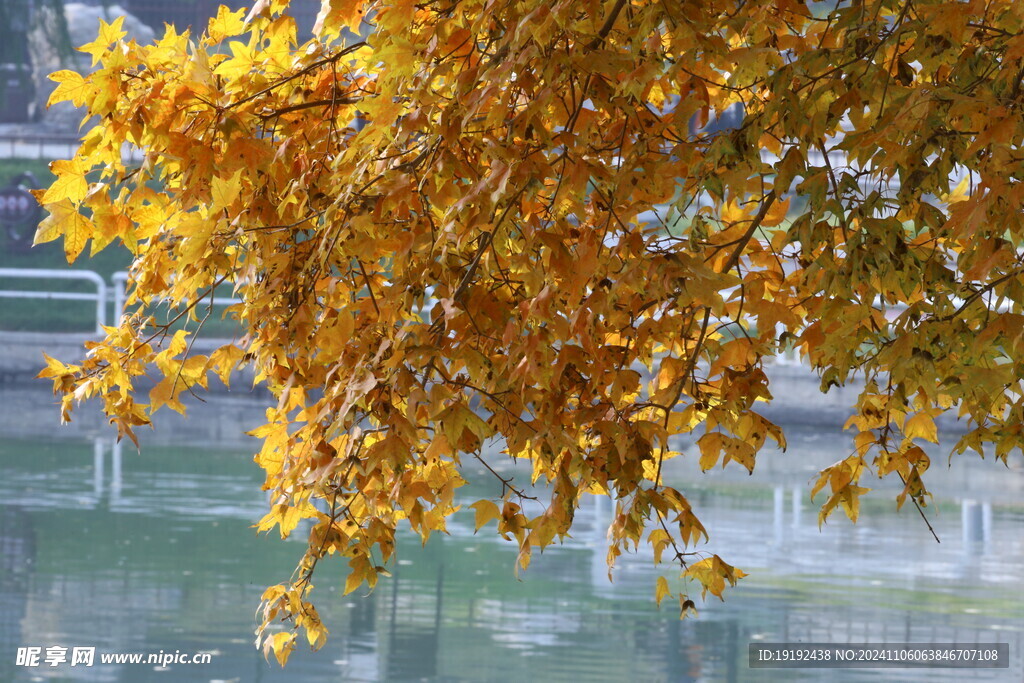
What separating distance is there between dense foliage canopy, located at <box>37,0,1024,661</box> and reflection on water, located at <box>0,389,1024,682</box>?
194 cm

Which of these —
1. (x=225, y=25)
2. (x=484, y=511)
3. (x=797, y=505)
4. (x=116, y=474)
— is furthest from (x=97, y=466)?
(x=484, y=511)

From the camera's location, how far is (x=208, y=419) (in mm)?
9641

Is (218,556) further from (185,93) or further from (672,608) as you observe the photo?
(185,93)

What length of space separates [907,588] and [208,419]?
598cm

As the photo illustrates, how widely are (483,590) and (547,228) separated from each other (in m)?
3.29

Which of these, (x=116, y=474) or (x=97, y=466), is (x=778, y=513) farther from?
(x=97, y=466)

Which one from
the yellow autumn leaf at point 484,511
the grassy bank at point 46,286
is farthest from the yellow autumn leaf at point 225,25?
the grassy bank at point 46,286

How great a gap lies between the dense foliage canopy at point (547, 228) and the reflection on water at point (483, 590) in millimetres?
1935

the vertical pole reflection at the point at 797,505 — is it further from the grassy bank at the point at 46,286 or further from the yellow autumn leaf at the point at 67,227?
the grassy bank at the point at 46,286

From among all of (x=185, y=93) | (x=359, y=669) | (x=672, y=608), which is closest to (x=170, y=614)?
(x=359, y=669)

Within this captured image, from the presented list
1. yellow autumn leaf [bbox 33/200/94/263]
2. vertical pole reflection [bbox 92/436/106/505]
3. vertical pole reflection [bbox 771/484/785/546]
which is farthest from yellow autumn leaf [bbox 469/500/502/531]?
vertical pole reflection [bbox 92/436/106/505]

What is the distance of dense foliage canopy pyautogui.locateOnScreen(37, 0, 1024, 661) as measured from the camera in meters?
1.50

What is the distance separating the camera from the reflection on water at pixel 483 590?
3965mm

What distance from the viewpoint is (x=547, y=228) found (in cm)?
174
